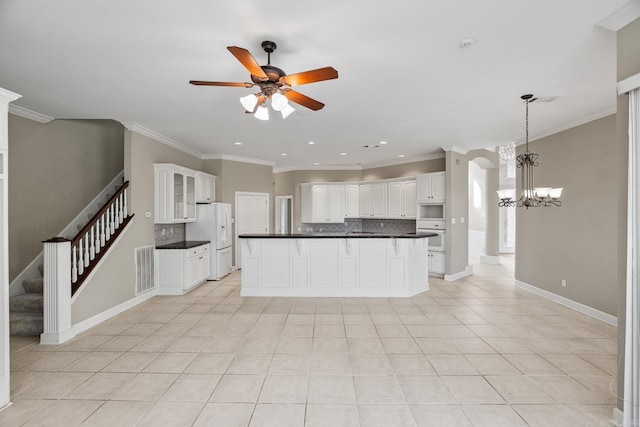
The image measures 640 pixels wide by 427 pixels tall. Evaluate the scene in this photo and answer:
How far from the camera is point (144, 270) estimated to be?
507 centimetres

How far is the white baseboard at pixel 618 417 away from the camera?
207 cm

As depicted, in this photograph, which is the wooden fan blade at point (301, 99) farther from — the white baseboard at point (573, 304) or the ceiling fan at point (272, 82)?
the white baseboard at point (573, 304)

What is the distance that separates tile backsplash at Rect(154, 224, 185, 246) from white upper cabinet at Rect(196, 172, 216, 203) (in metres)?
0.72

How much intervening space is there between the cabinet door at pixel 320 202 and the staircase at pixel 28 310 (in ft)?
19.6

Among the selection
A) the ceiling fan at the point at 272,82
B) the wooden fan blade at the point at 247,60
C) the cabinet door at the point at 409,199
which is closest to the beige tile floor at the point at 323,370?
the ceiling fan at the point at 272,82

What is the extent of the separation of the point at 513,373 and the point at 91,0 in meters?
4.45

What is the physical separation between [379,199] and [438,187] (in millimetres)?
1751

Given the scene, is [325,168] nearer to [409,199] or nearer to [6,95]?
[409,199]

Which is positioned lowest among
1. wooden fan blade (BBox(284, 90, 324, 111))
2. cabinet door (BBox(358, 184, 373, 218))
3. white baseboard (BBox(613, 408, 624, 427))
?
white baseboard (BBox(613, 408, 624, 427))

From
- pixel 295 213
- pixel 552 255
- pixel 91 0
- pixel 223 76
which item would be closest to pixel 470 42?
pixel 223 76

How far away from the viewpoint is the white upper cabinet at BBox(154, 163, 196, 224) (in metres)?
5.33

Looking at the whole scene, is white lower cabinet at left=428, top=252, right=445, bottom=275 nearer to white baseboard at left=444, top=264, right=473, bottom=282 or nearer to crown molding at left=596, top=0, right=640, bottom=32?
white baseboard at left=444, top=264, right=473, bottom=282

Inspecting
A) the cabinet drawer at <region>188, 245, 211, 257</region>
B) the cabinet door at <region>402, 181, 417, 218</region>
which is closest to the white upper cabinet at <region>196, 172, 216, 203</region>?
the cabinet drawer at <region>188, 245, 211, 257</region>

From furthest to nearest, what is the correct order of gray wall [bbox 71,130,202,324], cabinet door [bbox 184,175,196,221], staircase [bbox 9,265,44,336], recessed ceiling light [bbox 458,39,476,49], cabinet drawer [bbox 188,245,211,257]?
cabinet door [bbox 184,175,196,221] < cabinet drawer [bbox 188,245,211,257] < gray wall [bbox 71,130,202,324] < staircase [bbox 9,265,44,336] < recessed ceiling light [bbox 458,39,476,49]
